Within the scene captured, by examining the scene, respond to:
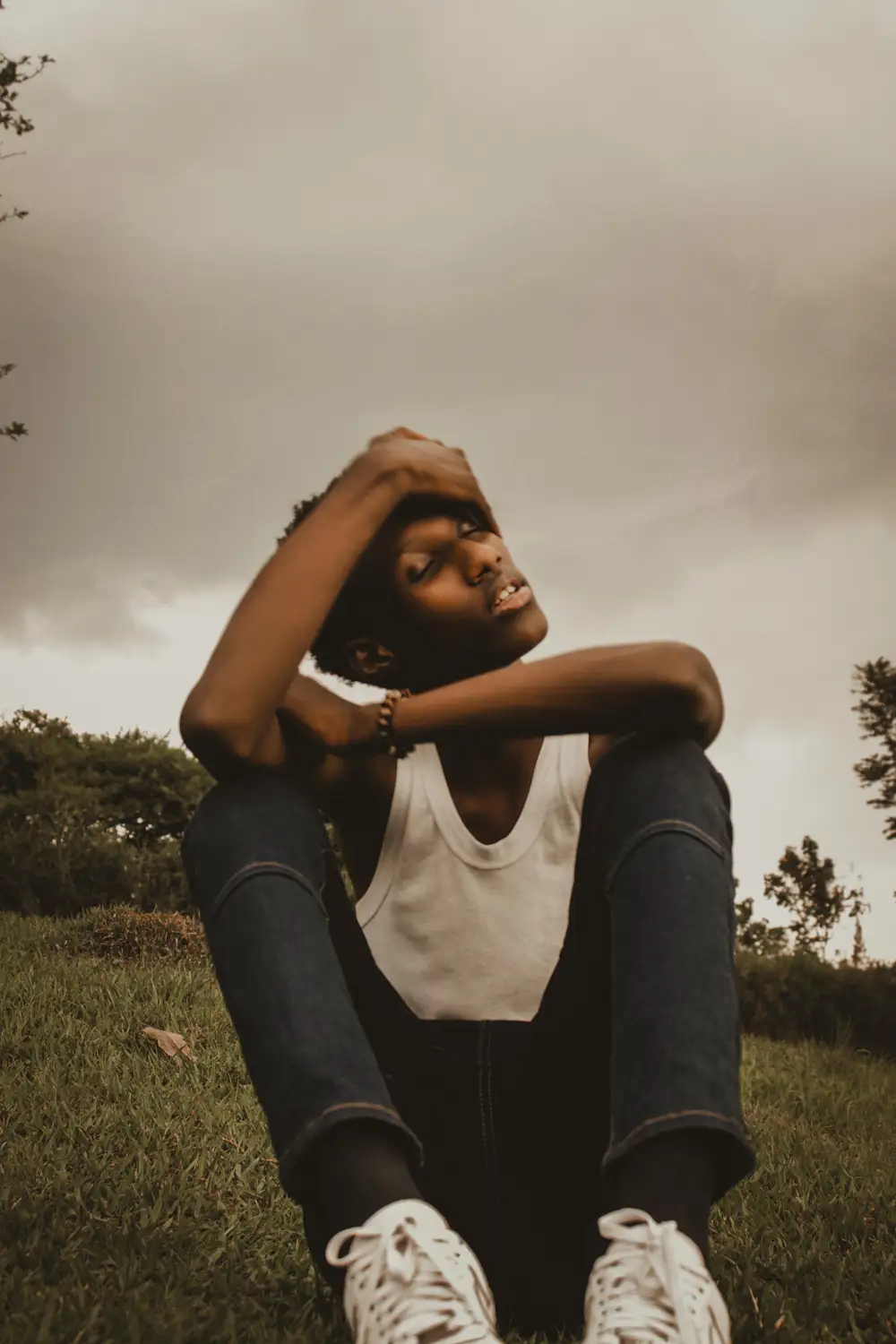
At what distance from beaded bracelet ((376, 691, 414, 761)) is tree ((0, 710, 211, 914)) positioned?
7.25 m

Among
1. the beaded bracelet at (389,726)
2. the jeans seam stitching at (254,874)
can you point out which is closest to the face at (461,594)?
the beaded bracelet at (389,726)

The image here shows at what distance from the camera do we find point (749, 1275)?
2.57m

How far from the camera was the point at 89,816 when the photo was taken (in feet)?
33.1

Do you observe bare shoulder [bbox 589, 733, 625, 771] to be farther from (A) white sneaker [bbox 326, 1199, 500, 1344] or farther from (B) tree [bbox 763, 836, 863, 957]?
(B) tree [bbox 763, 836, 863, 957]

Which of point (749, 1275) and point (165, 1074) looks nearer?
point (749, 1275)

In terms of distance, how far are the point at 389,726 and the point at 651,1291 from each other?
919 millimetres

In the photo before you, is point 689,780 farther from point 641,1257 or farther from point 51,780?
point 51,780

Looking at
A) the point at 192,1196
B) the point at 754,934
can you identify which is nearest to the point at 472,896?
the point at 192,1196

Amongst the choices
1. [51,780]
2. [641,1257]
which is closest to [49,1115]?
[641,1257]

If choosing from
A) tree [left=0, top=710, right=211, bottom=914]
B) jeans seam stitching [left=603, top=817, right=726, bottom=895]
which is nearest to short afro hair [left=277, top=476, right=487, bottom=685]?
jeans seam stitching [left=603, top=817, right=726, bottom=895]

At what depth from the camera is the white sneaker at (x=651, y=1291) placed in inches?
61.1

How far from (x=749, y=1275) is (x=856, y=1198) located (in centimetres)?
122

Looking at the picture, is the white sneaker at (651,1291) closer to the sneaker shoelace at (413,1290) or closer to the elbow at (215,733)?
the sneaker shoelace at (413,1290)

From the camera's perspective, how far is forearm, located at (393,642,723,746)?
6.53 feet
